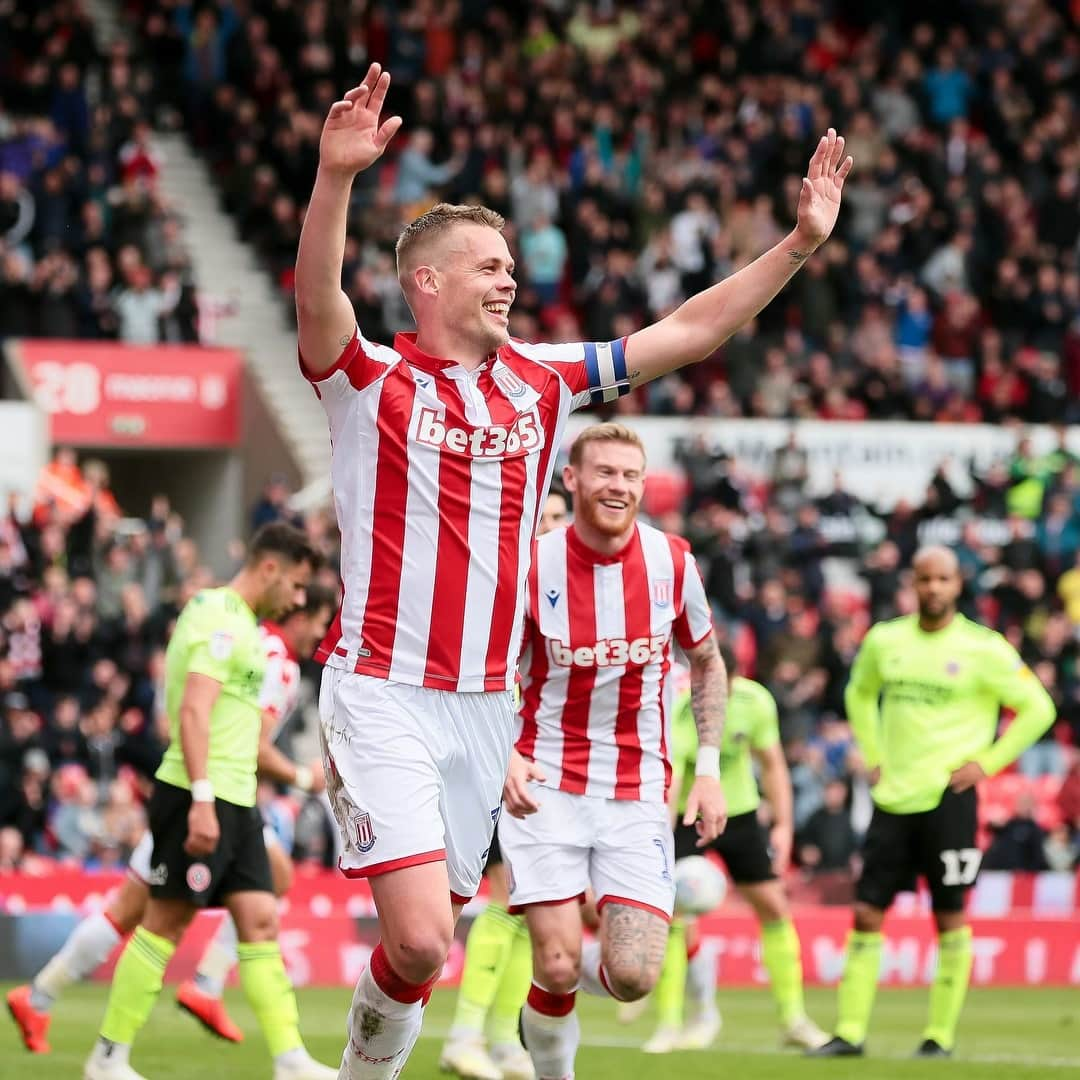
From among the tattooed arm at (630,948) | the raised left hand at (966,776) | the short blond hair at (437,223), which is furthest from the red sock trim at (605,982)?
the raised left hand at (966,776)

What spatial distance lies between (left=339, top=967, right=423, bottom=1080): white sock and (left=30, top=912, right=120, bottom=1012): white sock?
158 inches

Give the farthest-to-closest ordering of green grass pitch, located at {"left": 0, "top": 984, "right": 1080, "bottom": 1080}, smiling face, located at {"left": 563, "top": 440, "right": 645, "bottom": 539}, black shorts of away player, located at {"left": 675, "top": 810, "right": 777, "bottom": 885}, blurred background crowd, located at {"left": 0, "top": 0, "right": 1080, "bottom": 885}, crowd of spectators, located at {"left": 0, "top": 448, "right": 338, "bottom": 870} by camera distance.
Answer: blurred background crowd, located at {"left": 0, "top": 0, "right": 1080, "bottom": 885}, crowd of spectators, located at {"left": 0, "top": 448, "right": 338, "bottom": 870}, black shorts of away player, located at {"left": 675, "top": 810, "right": 777, "bottom": 885}, green grass pitch, located at {"left": 0, "top": 984, "right": 1080, "bottom": 1080}, smiling face, located at {"left": 563, "top": 440, "right": 645, "bottom": 539}

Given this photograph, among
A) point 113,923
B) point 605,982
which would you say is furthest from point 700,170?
point 605,982

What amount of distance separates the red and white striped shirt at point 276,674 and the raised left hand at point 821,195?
11.9ft

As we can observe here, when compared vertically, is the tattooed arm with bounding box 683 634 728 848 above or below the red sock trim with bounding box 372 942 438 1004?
above

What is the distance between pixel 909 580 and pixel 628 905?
524 inches

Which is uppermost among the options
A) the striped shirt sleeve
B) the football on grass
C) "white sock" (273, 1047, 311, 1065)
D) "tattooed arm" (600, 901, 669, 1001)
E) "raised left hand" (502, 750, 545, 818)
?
the striped shirt sleeve

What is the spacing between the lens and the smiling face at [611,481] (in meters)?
8.07

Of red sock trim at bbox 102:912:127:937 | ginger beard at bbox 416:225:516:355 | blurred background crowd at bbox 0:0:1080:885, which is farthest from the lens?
blurred background crowd at bbox 0:0:1080:885

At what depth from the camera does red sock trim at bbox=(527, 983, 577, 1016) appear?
759 cm

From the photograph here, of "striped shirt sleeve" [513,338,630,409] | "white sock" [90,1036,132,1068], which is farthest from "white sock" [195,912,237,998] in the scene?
"striped shirt sleeve" [513,338,630,409]

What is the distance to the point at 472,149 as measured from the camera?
23.8 meters

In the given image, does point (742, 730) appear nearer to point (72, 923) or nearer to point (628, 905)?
point (628, 905)

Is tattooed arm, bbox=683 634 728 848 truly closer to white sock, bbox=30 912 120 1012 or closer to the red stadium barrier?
white sock, bbox=30 912 120 1012
